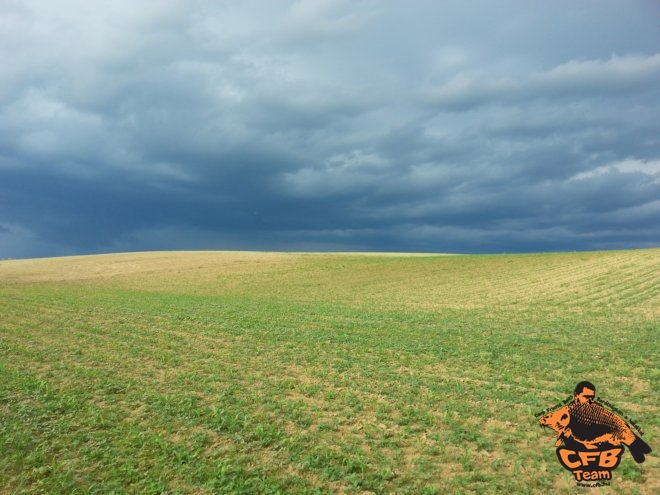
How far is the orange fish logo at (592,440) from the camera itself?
7.81 m

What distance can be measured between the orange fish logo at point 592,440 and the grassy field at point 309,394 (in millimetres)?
224

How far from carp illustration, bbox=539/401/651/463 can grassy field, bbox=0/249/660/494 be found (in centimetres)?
34

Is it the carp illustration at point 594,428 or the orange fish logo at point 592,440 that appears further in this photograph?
the carp illustration at point 594,428

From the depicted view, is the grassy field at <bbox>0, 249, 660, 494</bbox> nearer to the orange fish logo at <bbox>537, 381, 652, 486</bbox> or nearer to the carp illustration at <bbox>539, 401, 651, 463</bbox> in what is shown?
the orange fish logo at <bbox>537, 381, 652, 486</bbox>

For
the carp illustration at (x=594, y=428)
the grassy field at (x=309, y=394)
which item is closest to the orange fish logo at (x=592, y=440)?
the carp illustration at (x=594, y=428)

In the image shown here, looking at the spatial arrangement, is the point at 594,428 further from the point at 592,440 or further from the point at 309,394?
the point at 309,394

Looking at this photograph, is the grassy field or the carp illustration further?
the carp illustration

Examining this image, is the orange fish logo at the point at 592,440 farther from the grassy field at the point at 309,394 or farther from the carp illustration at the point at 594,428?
the grassy field at the point at 309,394

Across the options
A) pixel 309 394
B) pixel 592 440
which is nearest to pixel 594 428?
pixel 592 440

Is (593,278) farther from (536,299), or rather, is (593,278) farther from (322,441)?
(322,441)

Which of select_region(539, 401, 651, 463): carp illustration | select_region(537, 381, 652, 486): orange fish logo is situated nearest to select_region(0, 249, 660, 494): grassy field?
select_region(537, 381, 652, 486): orange fish logo

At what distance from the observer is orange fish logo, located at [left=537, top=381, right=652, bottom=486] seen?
781 centimetres

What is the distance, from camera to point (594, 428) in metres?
8.66

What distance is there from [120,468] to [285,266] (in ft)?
198
